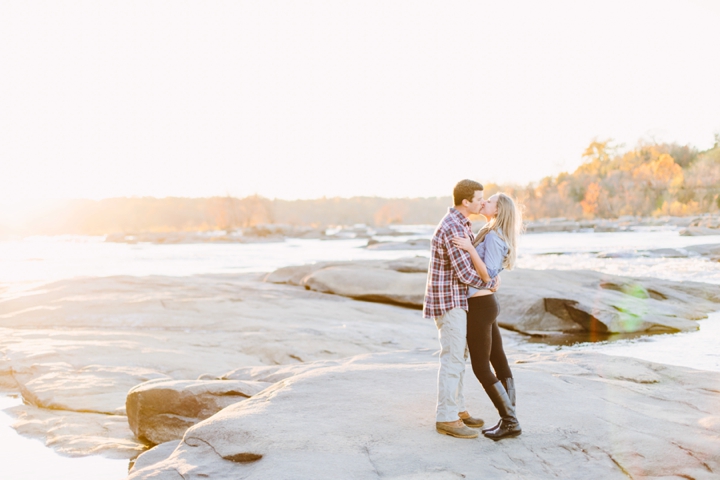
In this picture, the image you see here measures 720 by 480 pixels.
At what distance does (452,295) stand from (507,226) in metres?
0.65

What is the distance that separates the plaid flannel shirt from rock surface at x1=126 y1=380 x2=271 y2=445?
243 centimetres

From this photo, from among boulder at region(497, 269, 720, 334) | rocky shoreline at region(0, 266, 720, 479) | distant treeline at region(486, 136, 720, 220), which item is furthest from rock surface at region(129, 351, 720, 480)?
distant treeline at region(486, 136, 720, 220)

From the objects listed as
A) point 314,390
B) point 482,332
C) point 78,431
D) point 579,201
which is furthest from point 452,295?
point 579,201

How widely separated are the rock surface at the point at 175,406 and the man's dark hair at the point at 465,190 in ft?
9.36

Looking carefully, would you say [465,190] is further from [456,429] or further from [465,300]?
[456,429]

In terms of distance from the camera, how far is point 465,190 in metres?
4.12

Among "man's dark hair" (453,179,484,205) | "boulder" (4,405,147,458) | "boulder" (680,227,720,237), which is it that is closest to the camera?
"man's dark hair" (453,179,484,205)

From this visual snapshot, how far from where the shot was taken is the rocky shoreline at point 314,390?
3863mm

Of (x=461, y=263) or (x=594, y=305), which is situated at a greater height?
(x=461, y=263)

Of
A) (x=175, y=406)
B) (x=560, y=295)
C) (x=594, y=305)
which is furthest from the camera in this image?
(x=560, y=295)

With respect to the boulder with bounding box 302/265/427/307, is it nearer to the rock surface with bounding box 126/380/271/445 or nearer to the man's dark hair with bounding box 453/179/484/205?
the rock surface with bounding box 126/380/271/445

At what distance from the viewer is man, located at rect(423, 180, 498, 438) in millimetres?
4066

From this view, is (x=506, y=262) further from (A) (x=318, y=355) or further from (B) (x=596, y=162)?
(B) (x=596, y=162)

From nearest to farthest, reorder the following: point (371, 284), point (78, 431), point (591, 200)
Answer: point (78, 431) < point (371, 284) < point (591, 200)
